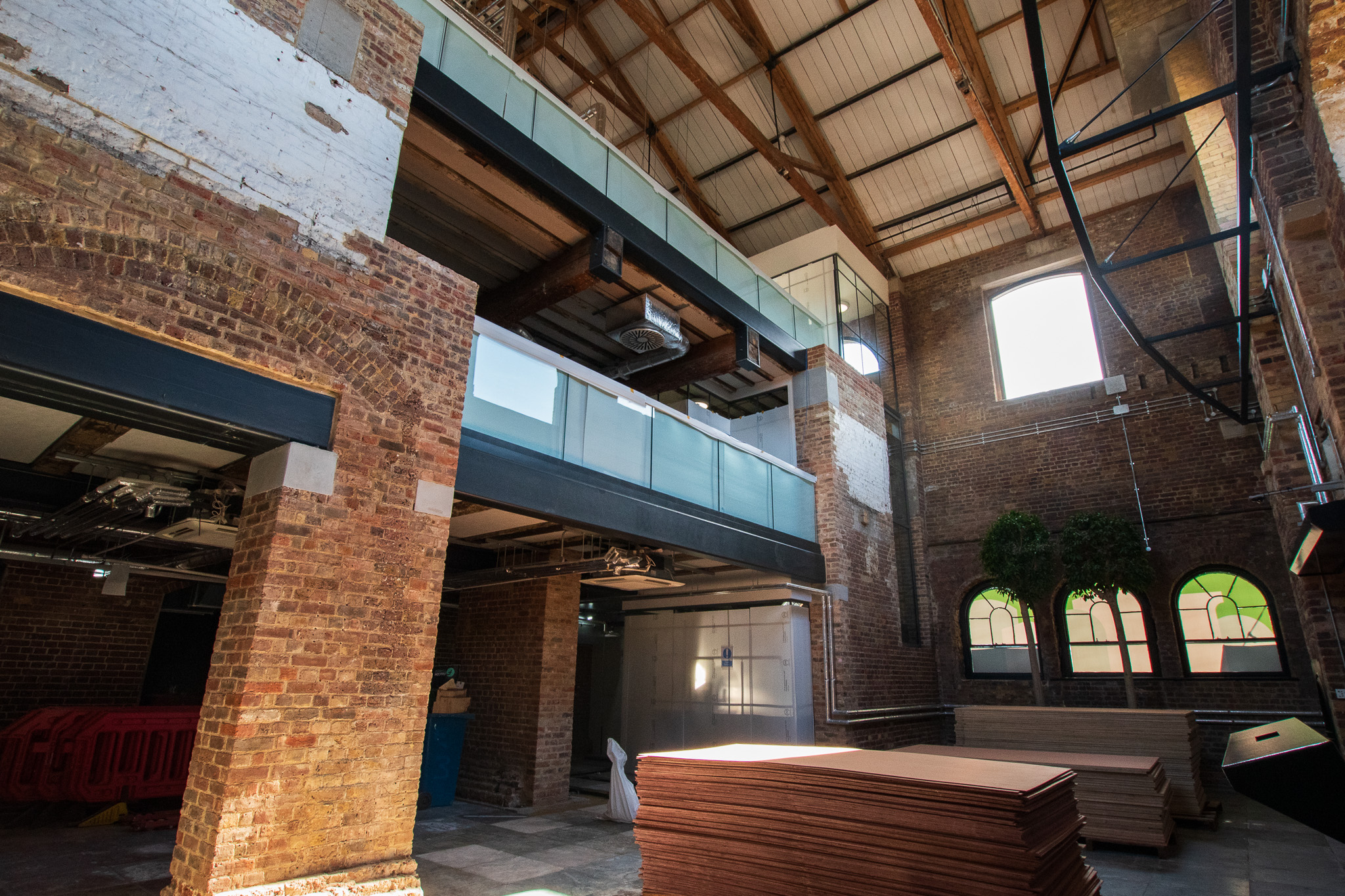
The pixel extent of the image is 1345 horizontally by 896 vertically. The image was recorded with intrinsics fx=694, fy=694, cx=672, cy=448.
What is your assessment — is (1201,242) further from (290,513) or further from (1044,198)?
(290,513)

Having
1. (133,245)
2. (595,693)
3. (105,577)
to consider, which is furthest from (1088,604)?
(105,577)

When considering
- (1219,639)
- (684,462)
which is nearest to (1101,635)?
(1219,639)

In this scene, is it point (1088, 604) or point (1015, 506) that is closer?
point (1088, 604)

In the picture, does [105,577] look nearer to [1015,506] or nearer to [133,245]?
[133,245]

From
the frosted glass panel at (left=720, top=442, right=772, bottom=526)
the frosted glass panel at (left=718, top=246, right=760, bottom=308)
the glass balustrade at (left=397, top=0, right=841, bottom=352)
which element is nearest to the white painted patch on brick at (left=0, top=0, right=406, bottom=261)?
the glass balustrade at (left=397, top=0, right=841, bottom=352)

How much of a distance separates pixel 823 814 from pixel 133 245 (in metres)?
4.98

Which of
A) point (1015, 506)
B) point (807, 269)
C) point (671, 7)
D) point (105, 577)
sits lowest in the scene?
point (105, 577)

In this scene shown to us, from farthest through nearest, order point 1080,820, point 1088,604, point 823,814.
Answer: point 1088,604
point 1080,820
point 823,814

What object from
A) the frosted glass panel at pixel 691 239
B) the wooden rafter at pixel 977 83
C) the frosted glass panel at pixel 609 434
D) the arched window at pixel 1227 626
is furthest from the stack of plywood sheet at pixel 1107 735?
the wooden rafter at pixel 977 83

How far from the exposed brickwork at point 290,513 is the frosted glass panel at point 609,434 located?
1616 millimetres

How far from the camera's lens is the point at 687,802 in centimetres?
375

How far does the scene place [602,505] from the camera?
6.80 m

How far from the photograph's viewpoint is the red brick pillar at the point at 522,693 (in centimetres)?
859

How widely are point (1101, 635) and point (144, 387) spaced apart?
13143mm
